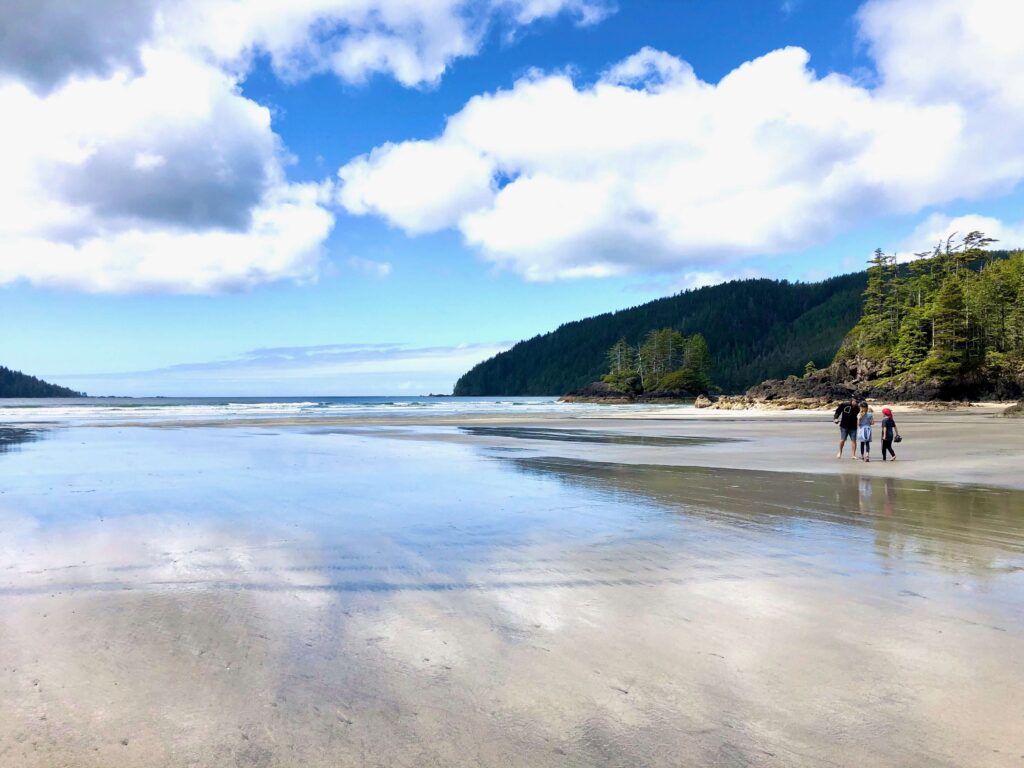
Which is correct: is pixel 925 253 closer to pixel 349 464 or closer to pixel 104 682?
pixel 349 464

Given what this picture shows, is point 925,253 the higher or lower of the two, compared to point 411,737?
higher

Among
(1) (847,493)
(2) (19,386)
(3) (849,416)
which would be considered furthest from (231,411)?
(2) (19,386)

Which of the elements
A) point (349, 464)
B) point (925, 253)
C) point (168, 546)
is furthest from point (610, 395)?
point (168, 546)

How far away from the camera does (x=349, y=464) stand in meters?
16.0

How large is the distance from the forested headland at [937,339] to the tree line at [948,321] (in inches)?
4.1

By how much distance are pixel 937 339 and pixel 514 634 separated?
8225cm

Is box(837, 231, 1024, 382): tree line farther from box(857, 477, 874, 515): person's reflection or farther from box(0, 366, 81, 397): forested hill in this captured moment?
box(0, 366, 81, 397): forested hill

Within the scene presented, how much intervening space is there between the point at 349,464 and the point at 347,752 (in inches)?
530

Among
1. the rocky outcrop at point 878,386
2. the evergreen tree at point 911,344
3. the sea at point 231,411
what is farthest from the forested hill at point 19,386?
the evergreen tree at point 911,344

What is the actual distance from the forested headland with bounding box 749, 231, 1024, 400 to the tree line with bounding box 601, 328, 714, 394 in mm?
34871

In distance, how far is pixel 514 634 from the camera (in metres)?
4.50

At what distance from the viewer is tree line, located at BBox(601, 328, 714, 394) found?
119125mm

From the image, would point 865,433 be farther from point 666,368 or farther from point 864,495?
point 666,368

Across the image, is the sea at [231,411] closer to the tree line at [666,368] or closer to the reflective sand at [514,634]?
the tree line at [666,368]
